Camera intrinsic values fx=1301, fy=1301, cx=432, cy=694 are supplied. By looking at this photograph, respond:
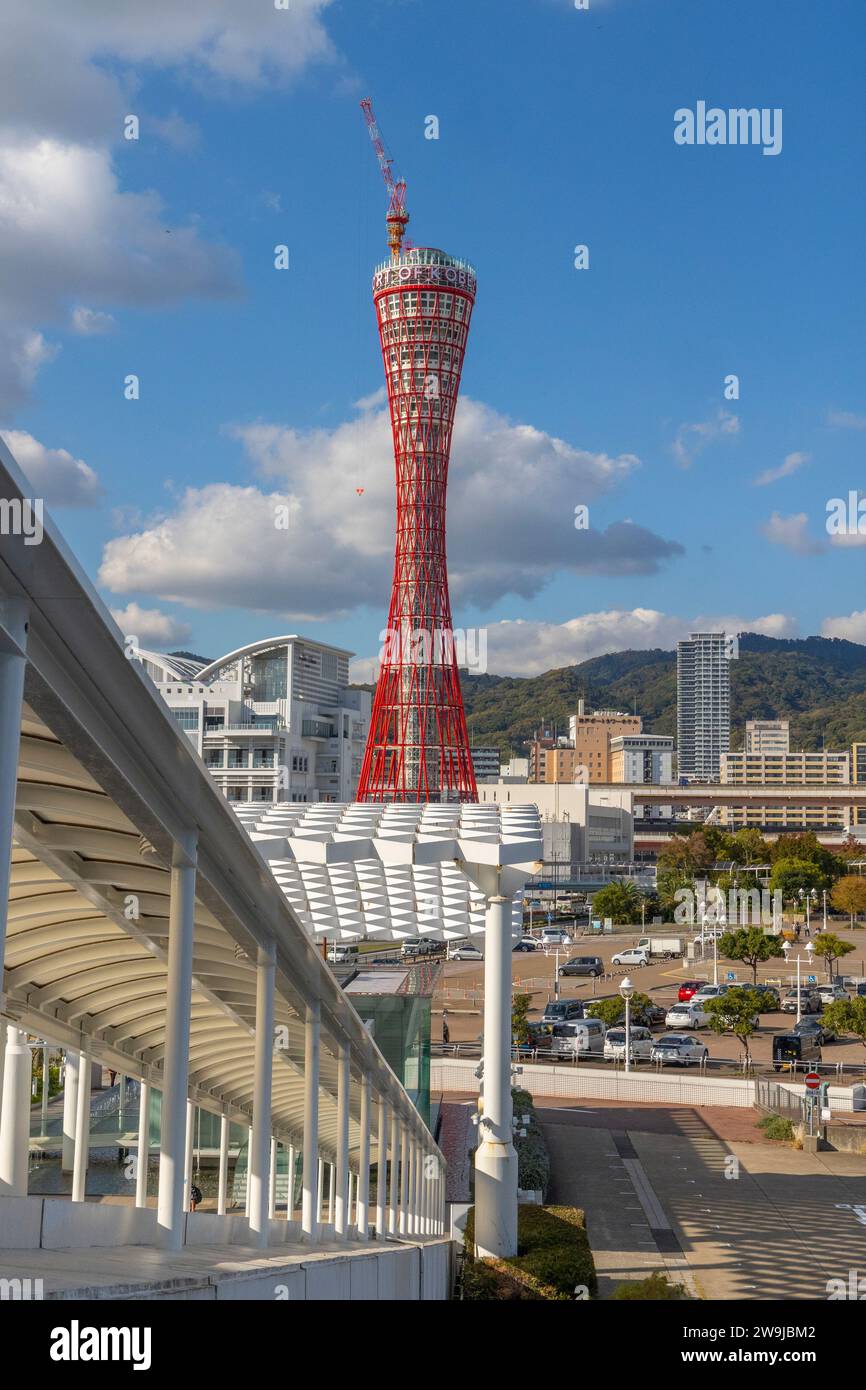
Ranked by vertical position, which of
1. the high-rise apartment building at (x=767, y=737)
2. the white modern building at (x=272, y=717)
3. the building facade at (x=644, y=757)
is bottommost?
the white modern building at (x=272, y=717)

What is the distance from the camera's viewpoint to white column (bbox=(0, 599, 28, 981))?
10.1ft

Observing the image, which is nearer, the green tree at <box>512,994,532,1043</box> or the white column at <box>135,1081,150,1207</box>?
the white column at <box>135,1081,150,1207</box>

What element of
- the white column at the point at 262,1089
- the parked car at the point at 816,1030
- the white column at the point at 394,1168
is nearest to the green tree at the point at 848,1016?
the parked car at the point at 816,1030

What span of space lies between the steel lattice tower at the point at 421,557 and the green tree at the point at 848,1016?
21847 mm

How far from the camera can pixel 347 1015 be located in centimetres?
746

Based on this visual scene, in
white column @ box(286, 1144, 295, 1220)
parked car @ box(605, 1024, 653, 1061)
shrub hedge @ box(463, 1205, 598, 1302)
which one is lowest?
parked car @ box(605, 1024, 653, 1061)

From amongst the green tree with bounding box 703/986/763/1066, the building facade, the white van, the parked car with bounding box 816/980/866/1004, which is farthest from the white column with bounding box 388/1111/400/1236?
the building facade

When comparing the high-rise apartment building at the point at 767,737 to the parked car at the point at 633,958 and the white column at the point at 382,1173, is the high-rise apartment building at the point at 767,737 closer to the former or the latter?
the parked car at the point at 633,958

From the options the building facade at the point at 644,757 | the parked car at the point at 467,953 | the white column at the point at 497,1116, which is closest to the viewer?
the white column at the point at 497,1116

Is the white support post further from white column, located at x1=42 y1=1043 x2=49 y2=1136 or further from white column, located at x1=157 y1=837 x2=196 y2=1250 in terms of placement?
white column, located at x1=157 y1=837 x2=196 y2=1250

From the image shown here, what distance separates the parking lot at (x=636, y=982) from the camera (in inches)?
1086

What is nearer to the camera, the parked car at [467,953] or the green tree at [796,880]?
the parked car at [467,953]

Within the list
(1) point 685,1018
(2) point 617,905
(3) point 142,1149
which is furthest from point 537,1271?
(2) point 617,905

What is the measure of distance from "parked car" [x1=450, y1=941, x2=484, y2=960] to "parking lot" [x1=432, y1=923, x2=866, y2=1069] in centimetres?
112
